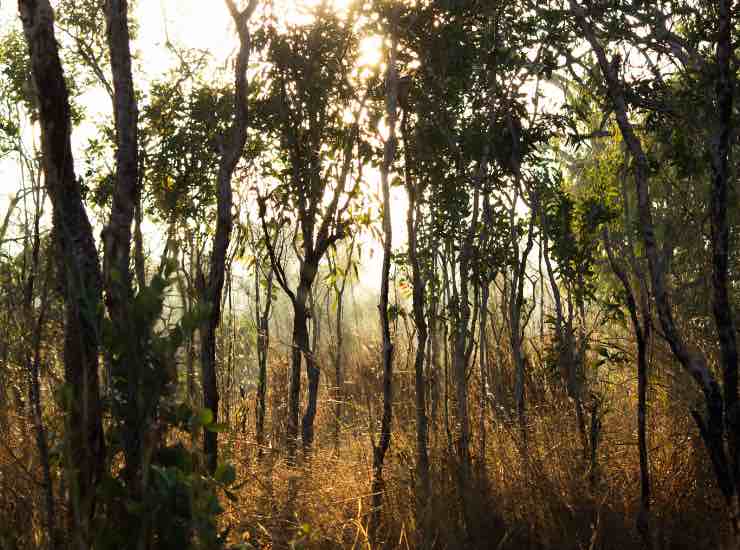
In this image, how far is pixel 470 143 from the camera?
5.10m

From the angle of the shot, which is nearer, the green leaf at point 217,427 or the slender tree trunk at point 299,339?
the green leaf at point 217,427

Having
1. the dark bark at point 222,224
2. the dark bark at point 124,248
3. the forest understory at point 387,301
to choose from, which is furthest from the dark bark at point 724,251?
the dark bark at point 124,248

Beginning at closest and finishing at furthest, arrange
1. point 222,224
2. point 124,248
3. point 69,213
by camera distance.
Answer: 1. point 124,248
2. point 69,213
3. point 222,224

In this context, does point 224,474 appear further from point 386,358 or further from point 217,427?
point 386,358

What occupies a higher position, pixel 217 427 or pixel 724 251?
pixel 724 251

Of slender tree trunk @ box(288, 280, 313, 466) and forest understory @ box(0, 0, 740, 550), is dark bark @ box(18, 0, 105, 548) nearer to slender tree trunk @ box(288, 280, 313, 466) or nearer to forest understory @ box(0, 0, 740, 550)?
forest understory @ box(0, 0, 740, 550)

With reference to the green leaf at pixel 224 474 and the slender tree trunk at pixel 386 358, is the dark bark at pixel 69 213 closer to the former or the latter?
the green leaf at pixel 224 474

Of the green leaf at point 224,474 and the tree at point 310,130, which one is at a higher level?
the tree at point 310,130

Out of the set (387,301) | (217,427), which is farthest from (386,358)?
(217,427)

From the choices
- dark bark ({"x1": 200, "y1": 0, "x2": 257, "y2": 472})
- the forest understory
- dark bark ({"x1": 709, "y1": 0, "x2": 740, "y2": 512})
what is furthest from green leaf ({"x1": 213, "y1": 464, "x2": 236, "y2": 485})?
dark bark ({"x1": 709, "y1": 0, "x2": 740, "y2": 512})

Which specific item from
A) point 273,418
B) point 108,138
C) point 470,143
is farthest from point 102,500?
point 108,138

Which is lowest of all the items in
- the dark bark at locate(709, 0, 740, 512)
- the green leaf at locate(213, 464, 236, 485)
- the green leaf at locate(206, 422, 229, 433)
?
the green leaf at locate(213, 464, 236, 485)

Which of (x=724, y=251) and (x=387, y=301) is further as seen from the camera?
(x=387, y=301)

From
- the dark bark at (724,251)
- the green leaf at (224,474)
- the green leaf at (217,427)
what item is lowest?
the green leaf at (224,474)
